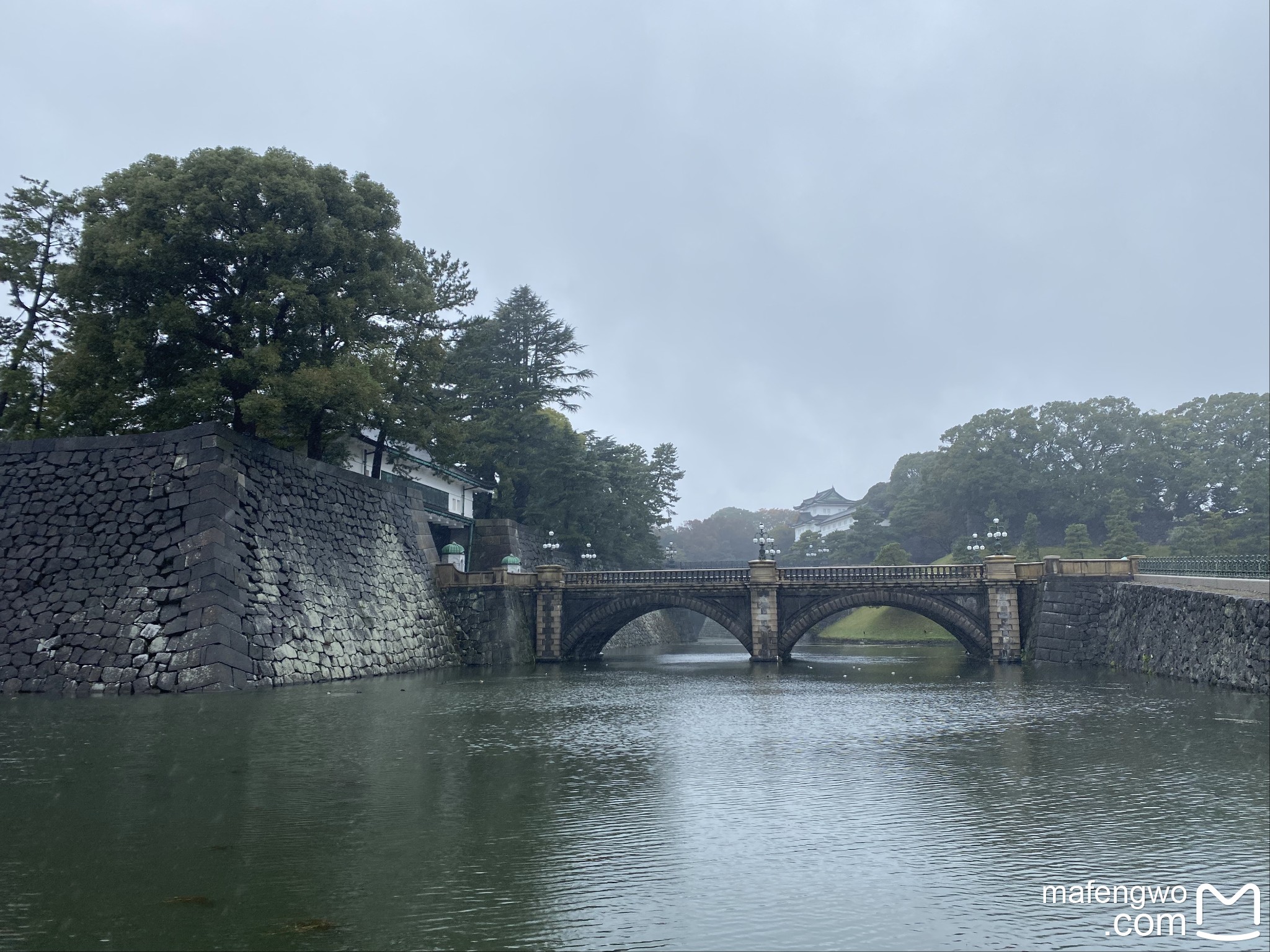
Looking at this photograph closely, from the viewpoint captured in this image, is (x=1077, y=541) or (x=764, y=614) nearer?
(x=764, y=614)

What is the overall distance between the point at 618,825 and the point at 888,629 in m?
65.9

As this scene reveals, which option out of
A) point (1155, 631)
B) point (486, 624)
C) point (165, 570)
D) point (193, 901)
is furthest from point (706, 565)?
point (193, 901)

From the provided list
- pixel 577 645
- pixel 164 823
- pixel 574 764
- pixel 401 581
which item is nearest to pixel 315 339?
pixel 401 581

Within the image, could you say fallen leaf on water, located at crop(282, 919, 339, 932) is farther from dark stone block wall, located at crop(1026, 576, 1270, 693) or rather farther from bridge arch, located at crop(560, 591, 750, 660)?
bridge arch, located at crop(560, 591, 750, 660)

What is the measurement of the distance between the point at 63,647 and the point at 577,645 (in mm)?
26473

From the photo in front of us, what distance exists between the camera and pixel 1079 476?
9712cm

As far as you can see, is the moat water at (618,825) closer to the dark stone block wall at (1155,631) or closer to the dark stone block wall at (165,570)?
the dark stone block wall at (1155,631)

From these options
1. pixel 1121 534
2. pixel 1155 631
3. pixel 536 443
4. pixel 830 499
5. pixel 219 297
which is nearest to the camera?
pixel 1155 631

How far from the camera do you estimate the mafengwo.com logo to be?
30.9 feet

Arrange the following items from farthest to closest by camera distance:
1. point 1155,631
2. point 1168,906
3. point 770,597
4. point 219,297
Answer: point 770,597, point 219,297, point 1155,631, point 1168,906

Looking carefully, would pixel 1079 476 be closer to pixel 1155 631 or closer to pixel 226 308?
pixel 1155 631

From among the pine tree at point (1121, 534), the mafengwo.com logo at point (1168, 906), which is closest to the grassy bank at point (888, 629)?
the pine tree at point (1121, 534)

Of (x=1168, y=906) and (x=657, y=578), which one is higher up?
(x=657, y=578)

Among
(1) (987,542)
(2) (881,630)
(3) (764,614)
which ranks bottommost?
(2) (881,630)
